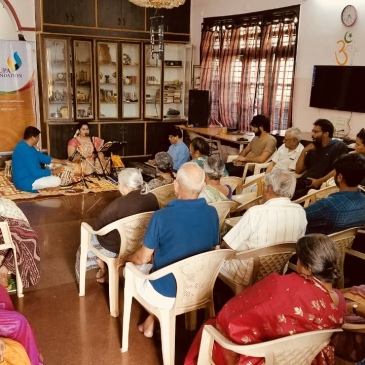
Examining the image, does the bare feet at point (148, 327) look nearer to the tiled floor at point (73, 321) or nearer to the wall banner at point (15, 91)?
the tiled floor at point (73, 321)

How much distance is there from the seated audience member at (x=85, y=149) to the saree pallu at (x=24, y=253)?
3580mm

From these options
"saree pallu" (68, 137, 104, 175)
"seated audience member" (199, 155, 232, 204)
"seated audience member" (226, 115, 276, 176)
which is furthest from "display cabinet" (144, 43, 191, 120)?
"seated audience member" (199, 155, 232, 204)

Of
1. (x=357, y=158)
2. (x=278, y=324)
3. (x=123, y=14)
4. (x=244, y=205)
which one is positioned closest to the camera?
(x=278, y=324)

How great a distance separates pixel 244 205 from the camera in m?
3.62

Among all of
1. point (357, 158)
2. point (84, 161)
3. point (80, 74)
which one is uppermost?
point (80, 74)

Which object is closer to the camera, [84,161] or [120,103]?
[84,161]

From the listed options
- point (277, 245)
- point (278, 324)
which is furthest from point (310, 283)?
point (277, 245)

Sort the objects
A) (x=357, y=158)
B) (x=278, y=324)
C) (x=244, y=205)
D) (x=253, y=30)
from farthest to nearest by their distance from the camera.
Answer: (x=253, y=30), (x=244, y=205), (x=357, y=158), (x=278, y=324)

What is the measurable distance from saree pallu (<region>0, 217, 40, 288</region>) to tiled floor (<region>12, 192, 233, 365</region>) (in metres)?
0.16

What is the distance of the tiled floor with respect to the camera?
8.62ft

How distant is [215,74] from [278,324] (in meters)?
6.58

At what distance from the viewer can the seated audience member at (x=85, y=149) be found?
6768 millimetres

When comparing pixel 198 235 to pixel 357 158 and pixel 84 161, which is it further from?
pixel 84 161

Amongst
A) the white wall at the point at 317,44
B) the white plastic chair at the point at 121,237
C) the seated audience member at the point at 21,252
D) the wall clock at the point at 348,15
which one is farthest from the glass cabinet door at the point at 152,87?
the white plastic chair at the point at 121,237
